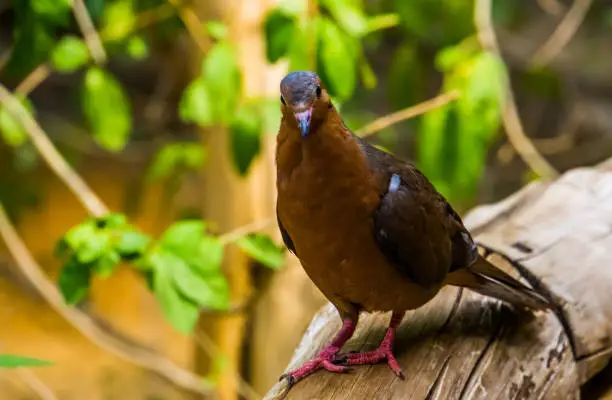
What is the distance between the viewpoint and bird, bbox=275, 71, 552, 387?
109 cm

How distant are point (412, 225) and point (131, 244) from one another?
2.02 ft

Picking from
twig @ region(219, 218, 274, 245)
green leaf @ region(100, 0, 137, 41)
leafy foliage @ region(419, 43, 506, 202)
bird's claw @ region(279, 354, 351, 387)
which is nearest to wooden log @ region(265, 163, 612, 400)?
bird's claw @ region(279, 354, 351, 387)

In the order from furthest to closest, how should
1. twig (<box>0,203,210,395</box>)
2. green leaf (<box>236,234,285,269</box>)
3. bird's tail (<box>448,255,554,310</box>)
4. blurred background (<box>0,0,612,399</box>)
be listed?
1. twig (<box>0,203,210,395</box>)
2. green leaf (<box>236,234,285,269</box>)
3. blurred background (<box>0,0,612,399</box>)
4. bird's tail (<box>448,255,554,310</box>)

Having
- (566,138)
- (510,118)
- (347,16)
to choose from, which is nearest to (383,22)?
(347,16)

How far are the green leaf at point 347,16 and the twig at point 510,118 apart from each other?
0.42 metres

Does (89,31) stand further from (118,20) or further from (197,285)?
(197,285)

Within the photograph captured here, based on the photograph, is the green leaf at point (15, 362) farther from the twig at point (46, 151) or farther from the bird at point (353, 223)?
the twig at point (46, 151)

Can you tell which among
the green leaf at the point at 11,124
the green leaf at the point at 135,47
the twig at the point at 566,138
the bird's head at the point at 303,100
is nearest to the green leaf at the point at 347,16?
the green leaf at the point at 135,47


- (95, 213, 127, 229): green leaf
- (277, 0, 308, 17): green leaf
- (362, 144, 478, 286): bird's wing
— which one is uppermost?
(277, 0, 308, 17): green leaf

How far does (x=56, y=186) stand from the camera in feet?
12.4

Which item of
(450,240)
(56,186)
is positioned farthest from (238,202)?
(56,186)

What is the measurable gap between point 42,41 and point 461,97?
3.19 ft

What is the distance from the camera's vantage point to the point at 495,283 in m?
1.40

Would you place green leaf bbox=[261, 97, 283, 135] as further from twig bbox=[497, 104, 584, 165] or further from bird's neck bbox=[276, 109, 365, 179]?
twig bbox=[497, 104, 584, 165]
